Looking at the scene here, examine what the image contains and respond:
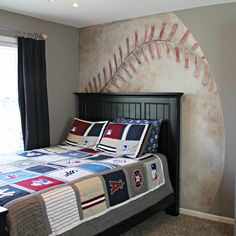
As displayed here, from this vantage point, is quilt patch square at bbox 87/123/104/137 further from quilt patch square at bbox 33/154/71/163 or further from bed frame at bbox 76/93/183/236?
quilt patch square at bbox 33/154/71/163

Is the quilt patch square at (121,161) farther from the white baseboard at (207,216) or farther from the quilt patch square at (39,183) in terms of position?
the white baseboard at (207,216)

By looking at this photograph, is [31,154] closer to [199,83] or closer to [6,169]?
[6,169]

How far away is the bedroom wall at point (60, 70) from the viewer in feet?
13.0

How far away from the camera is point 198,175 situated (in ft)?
11.3

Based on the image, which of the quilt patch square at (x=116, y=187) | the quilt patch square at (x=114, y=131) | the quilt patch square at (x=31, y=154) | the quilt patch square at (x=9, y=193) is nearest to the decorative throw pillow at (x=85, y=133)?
the quilt patch square at (x=114, y=131)

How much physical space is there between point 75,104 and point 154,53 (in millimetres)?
1344

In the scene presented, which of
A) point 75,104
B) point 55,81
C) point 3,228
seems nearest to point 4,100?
point 55,81

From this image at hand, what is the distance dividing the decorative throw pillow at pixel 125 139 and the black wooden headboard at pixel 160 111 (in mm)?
251

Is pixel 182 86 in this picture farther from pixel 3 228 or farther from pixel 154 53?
pixel 3 228

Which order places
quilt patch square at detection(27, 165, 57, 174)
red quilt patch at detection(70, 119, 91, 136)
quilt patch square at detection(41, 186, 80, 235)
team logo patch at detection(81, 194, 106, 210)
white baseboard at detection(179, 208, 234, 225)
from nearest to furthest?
1. quilt patch square at detection(41, 186, 80, 235)
2. team logo patch at detection(81, 194, 106, 210)
3. quilt patch square at detection(27, 165, 57, 174)
4. white baseboard at detection(179, 208, 234, 225)
5. red quilt patch at detection(70, 119, 91, 136)

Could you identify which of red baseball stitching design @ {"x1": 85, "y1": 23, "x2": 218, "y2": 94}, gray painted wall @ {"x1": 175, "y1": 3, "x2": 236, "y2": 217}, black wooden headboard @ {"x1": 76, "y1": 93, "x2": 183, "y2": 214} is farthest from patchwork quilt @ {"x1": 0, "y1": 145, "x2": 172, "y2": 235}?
red baseball stitching design @ {"x1": 85, "y1": 23, "x2": 218, "y2": 94}

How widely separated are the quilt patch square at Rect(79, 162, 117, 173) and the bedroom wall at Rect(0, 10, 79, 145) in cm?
132

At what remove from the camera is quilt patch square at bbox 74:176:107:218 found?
92.8 inches

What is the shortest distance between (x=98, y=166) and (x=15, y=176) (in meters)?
0.70
